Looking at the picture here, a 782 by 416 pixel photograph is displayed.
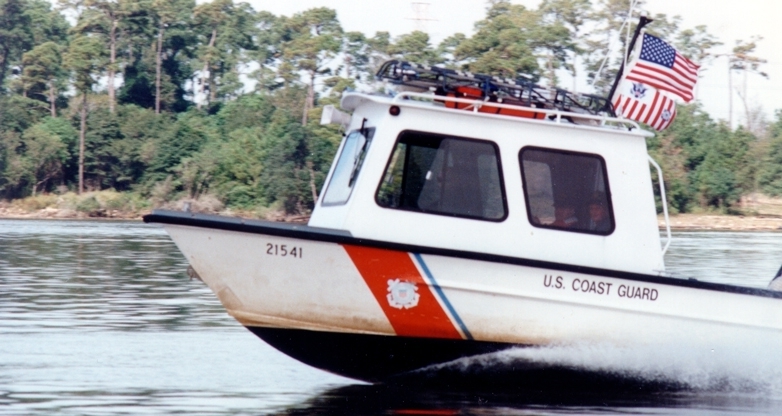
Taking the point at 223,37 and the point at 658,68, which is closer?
the point at 658,68

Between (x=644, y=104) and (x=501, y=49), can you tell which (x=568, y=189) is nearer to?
(x=644, y=104)

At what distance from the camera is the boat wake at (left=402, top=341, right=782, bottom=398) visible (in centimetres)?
931

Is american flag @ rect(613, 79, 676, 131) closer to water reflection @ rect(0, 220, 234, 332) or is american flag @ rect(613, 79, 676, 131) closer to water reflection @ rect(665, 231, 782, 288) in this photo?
water reflection @ rect(0, 220, 234, 332)

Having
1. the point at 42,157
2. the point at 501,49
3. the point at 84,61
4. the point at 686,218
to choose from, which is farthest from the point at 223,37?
the point at 686,218

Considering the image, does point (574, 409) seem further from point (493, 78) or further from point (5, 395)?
point (5, 395)

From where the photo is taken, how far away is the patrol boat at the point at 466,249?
29.1 feet

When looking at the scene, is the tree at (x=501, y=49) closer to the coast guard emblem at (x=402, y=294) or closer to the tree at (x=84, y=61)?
the tree at (x=84, y=61)

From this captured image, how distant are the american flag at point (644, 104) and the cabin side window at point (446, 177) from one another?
1.39 meters

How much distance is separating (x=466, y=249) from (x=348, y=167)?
49.4 inches

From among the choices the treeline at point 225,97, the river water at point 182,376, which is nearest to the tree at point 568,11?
the treeline at point 225,97

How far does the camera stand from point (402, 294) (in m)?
8.95

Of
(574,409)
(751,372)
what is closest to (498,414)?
(574,409)

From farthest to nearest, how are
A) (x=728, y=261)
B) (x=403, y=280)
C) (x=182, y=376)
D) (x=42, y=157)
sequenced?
(x=42, y=157) → (x=728, y=261) → (x=182, y=376) → (x=403, y=280)

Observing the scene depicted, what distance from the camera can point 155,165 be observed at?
62000mm
